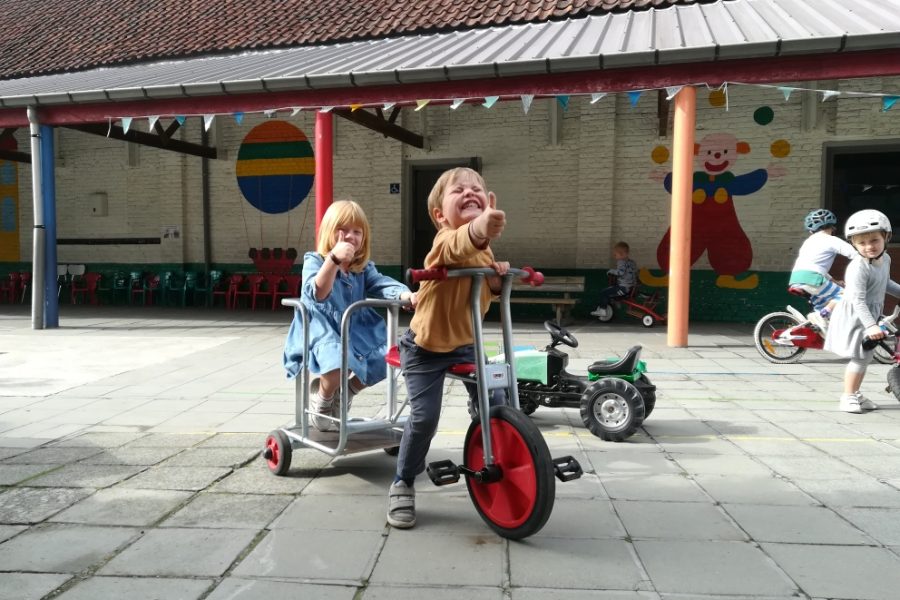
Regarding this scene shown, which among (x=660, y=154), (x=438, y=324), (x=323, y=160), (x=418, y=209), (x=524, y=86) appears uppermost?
(x=524, y=86)

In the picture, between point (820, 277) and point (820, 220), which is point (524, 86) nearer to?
point (820, 220)

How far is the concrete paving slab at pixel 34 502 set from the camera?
2984 mm

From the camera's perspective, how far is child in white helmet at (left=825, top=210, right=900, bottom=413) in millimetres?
4996

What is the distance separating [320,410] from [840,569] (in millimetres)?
2426

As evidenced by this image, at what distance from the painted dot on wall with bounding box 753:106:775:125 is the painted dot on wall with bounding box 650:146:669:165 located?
5.09ft

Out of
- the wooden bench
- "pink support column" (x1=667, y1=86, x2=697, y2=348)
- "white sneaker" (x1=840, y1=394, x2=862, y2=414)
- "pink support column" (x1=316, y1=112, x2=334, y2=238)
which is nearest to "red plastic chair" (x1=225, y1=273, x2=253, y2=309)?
"pink support column" (x1=316, y1=112, x2=334, y2=238)

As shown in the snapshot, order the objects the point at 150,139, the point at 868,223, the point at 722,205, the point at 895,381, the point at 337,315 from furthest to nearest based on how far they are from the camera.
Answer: the point at 150,139 < the point at 722,205 < the point at 895,381 < the point at 868,223 < the point at 337,315

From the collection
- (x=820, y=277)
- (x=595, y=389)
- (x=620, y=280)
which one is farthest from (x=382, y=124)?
(x=595, y=389)

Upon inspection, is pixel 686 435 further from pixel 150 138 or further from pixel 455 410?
pixel 150 138

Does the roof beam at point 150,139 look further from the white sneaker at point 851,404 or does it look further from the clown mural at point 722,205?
the white sneaker at point 851,404

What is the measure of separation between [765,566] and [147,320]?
11.6m

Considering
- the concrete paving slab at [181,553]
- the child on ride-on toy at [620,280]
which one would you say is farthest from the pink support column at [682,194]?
the concrete paving slab at [181,553]

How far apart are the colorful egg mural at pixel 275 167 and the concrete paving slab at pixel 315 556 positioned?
12.4 m

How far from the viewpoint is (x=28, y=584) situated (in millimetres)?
2354
